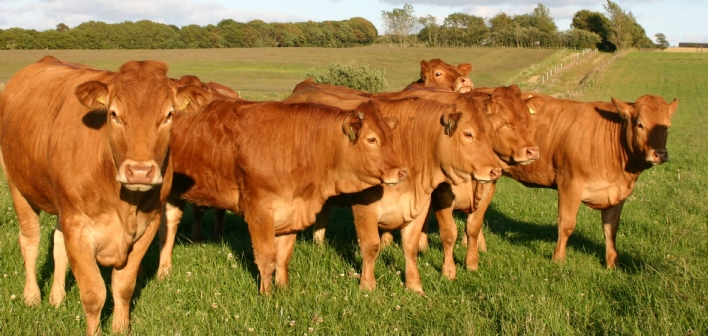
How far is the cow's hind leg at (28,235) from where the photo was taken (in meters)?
6.27

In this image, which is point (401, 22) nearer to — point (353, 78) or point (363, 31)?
point (363, 31)

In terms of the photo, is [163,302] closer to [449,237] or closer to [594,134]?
[449,237]

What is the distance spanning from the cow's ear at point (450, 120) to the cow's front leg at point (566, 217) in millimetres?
2479

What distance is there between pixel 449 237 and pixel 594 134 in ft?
8.16

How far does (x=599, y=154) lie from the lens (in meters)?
8.38

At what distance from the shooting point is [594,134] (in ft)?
28.1

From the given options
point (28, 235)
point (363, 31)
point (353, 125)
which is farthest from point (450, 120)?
point (363, 31)

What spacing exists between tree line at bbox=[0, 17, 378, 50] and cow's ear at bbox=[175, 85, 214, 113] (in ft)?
289

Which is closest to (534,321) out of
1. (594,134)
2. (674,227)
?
(594,134)

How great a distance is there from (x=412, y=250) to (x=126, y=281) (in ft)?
9.64

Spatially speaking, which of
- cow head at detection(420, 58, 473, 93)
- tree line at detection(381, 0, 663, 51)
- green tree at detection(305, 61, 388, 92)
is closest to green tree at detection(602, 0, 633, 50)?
tree line at detection(381, 0, 663, 51)

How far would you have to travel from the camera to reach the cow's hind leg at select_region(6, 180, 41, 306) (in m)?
6.27

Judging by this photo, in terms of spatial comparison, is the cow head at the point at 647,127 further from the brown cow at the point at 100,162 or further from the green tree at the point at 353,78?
the green tree at the point at 353,78

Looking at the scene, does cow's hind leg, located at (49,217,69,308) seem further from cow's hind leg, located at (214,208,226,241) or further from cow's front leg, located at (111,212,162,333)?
cow's hind leg, located at (214,208,226,241)
